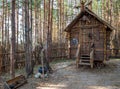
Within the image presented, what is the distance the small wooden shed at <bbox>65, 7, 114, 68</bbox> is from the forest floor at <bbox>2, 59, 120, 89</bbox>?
31.8 inches

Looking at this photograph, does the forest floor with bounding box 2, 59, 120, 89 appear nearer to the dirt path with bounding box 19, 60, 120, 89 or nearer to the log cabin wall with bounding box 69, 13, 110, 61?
the dirt path with bounding box 19, 60, 120, 89

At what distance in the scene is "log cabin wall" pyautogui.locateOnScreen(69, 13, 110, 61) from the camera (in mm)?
15039

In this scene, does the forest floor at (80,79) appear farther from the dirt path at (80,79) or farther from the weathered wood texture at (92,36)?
the weathered wood texture at (92,36)

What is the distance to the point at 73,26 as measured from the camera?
16.5 meters

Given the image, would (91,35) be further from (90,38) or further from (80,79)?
(80,79)

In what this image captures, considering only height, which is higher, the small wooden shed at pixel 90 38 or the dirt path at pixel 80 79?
the small wooden shed at pixel 90 38

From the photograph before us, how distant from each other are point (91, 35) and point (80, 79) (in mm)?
4494

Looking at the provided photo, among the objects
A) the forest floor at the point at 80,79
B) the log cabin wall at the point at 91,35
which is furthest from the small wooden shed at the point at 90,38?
the forest floor at the point at 80,79

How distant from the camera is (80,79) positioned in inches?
480

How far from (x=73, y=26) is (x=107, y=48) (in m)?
3.34

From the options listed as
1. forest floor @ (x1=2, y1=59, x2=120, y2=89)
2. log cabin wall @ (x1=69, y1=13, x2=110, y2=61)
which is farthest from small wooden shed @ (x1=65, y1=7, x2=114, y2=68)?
forest floor @ (x1=2, y1=59, x2=120, y2=89)

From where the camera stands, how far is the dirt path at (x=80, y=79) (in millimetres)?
10609

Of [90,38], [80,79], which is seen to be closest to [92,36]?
[90,38]

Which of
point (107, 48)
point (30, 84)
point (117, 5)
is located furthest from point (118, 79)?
point (117, 5)
